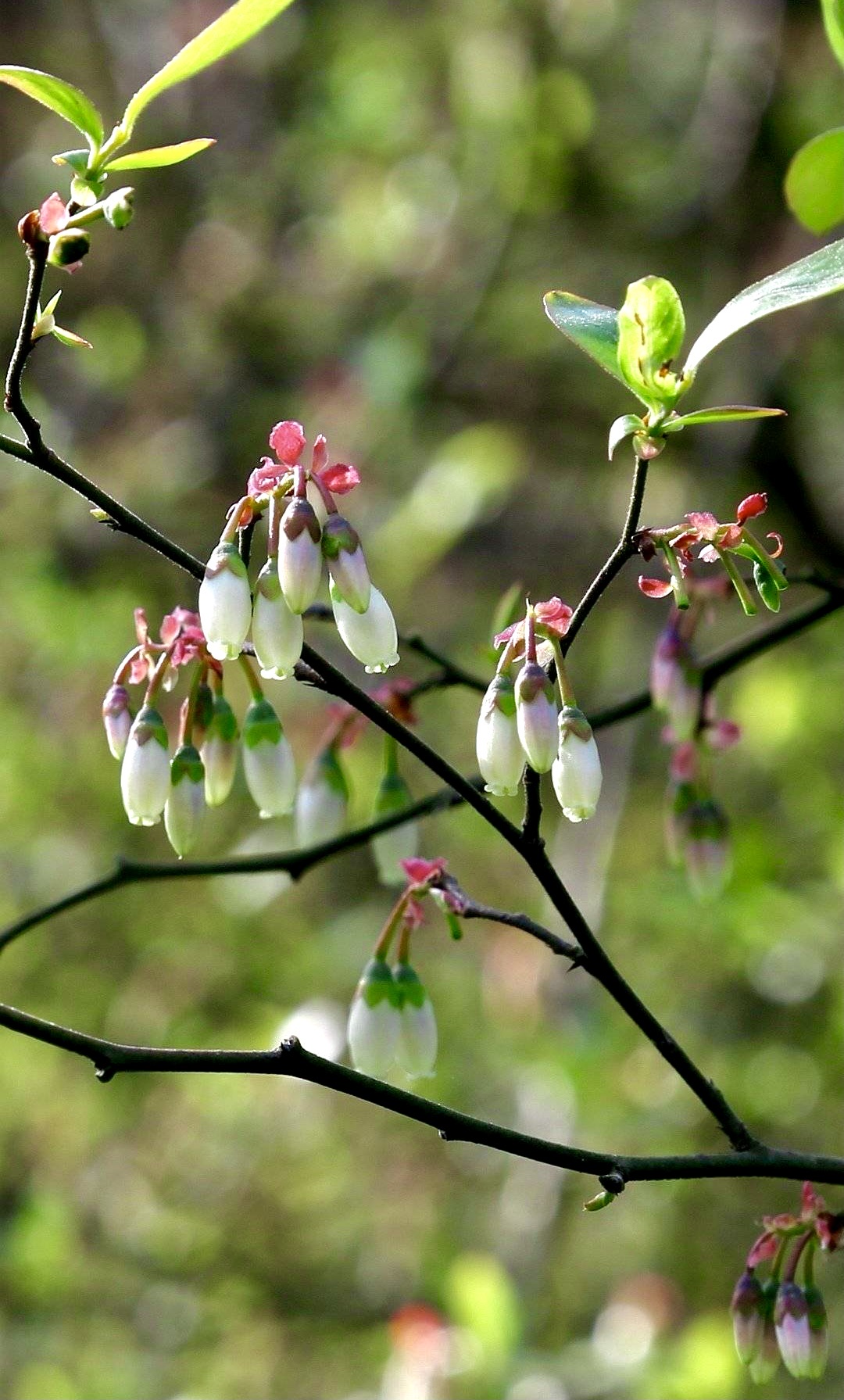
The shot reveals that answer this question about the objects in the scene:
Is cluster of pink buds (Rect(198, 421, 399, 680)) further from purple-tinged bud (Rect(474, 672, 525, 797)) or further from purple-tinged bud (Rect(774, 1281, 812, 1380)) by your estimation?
purple-tinged bud (Rect(774, 1281, 812, 1380))

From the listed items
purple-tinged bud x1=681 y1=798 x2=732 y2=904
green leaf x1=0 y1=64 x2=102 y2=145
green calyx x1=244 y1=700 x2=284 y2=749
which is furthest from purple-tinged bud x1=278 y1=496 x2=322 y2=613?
purple-tinged bud x1=681 y1=798 x2=732 y2=904

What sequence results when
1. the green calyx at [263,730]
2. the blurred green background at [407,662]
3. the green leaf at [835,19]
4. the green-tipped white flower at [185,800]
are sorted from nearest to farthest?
the green leaf at [835,19] < the green-tipped white flower at [185,800] < the green calyx at [263,730] < the blurred green background at [407,662]

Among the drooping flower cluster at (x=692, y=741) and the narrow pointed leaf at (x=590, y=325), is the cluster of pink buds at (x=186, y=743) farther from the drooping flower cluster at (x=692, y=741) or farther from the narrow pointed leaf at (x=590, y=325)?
the drooping flower cluster at (x=692, y=741)

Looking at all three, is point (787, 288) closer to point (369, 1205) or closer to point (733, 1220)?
point (733, 1220)

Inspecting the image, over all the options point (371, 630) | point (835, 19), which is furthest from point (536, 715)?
point (835, 19)

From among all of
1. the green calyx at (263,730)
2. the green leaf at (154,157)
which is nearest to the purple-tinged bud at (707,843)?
the green calyx at (263,730)
